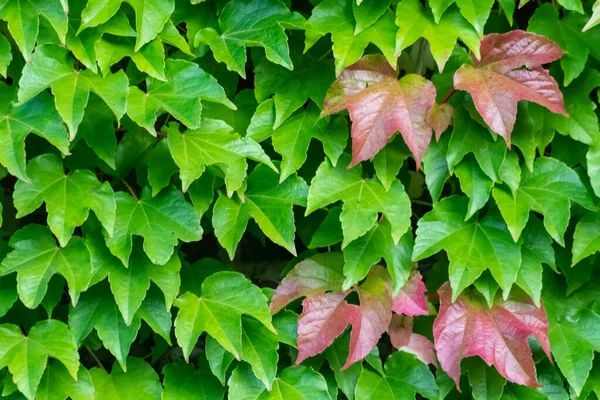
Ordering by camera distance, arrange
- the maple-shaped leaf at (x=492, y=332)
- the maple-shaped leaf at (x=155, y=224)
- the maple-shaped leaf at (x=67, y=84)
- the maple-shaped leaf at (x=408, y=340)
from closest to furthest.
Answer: the maple-shaped leaf at (x=67, y=84) < the maple-shaped leaf at (x=155, y=224) < the maple-shaped leaf at (x=492, y=332) < the maple-shaped leaf at (x=408, y=340)

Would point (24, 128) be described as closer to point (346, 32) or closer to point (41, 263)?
point (41, 263)

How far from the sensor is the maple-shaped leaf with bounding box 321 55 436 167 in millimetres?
1230

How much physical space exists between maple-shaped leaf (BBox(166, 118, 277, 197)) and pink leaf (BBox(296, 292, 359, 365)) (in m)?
0.30

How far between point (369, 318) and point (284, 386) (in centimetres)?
24

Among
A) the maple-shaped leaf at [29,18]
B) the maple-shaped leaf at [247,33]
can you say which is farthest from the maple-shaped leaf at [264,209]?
the maple-shaped leaf at [29,18]

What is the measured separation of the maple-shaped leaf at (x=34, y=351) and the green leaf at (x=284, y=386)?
33 cm

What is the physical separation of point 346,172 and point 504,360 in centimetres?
50

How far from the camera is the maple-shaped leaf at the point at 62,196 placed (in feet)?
3.98

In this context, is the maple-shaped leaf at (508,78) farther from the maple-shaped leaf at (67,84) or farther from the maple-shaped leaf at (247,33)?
the maple-shaped leaf at (67,84)

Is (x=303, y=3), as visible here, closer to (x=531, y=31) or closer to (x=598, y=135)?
(x=531, y=31)

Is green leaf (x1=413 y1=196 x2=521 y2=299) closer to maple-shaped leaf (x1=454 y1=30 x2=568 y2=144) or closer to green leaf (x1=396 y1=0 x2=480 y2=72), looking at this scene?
maple-shaped leaf (x1=454 y1=30 x2=568 y2=144)

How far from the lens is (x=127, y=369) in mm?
1430

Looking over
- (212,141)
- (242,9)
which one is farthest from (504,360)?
(242,9)

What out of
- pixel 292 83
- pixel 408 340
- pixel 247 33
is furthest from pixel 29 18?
pixel 408 340
